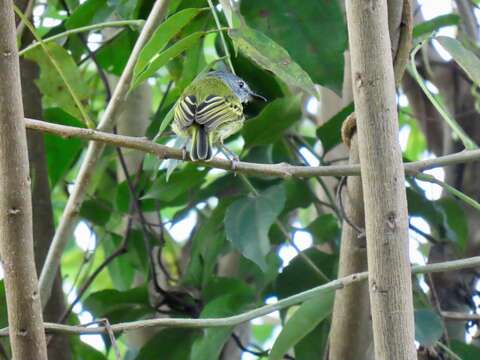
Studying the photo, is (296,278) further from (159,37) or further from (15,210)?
(15,210)

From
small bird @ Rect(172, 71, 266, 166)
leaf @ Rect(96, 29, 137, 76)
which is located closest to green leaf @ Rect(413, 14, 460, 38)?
small bird @ Rect(172, 71, 266, 166)

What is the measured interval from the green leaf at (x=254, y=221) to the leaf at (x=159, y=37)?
29.9 inches

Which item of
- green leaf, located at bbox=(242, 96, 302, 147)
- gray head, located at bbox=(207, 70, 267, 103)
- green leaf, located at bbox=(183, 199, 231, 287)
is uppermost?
gray head, located at bbox=(207, 70, 267, 103)

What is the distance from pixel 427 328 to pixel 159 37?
3.61 feet

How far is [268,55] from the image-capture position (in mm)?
2076

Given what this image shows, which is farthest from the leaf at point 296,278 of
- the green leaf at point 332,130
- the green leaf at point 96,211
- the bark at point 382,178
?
the bark at point 382,178

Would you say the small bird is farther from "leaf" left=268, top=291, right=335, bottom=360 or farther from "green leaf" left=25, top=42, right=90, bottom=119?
"leaf" left=268, top=291, right=335, bottom=360

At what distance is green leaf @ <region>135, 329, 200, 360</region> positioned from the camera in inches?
126

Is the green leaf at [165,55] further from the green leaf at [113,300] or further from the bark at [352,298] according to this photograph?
the green leaf at [113,300]

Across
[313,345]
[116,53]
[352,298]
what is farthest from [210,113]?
[352,298]

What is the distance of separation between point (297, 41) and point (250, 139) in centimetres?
40

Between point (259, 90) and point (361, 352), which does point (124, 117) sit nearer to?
point (259, 90)

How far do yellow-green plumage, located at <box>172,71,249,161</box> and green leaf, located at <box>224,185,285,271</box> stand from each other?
0.20m

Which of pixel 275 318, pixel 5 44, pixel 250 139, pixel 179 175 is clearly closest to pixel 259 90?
pixel 250 139
